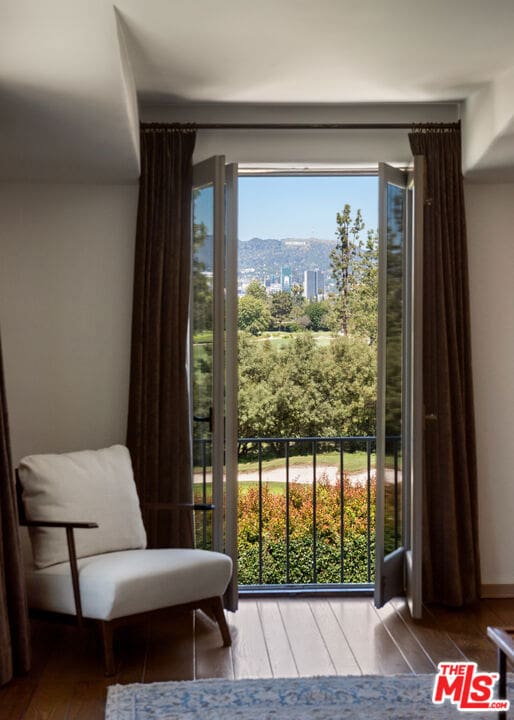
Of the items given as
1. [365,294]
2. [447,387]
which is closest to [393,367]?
[447,387]

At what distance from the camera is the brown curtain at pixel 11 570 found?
3.44 metres

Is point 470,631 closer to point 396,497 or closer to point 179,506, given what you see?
point 396,497

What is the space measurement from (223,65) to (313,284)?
4.62m

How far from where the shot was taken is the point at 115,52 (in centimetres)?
303

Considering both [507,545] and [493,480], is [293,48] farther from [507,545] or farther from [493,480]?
[507,545]

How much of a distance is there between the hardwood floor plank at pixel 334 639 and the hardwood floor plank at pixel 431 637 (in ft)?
1.12

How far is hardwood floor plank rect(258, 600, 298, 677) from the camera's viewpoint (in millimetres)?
3586

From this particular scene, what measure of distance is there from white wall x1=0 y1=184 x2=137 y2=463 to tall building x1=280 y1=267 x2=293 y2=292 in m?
3.85

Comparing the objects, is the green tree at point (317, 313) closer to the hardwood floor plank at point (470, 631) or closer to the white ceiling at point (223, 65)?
the white ceiling at point (223, 65)

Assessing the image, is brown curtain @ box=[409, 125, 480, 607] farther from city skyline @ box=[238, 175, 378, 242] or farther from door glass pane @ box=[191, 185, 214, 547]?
city skyline @ box=[238, 175, 378, 242]

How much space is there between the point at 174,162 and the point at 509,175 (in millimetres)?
1743

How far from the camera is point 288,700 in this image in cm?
325

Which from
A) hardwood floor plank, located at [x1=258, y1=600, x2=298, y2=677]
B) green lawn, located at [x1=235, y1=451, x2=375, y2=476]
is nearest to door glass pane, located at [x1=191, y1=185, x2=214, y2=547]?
hardwood floor plank, located at [x1=258, y1=600, x2=298, y2=677]

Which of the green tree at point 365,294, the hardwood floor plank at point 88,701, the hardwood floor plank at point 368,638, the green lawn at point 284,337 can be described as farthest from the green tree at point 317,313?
the hardwood floor plank at point 88,701
